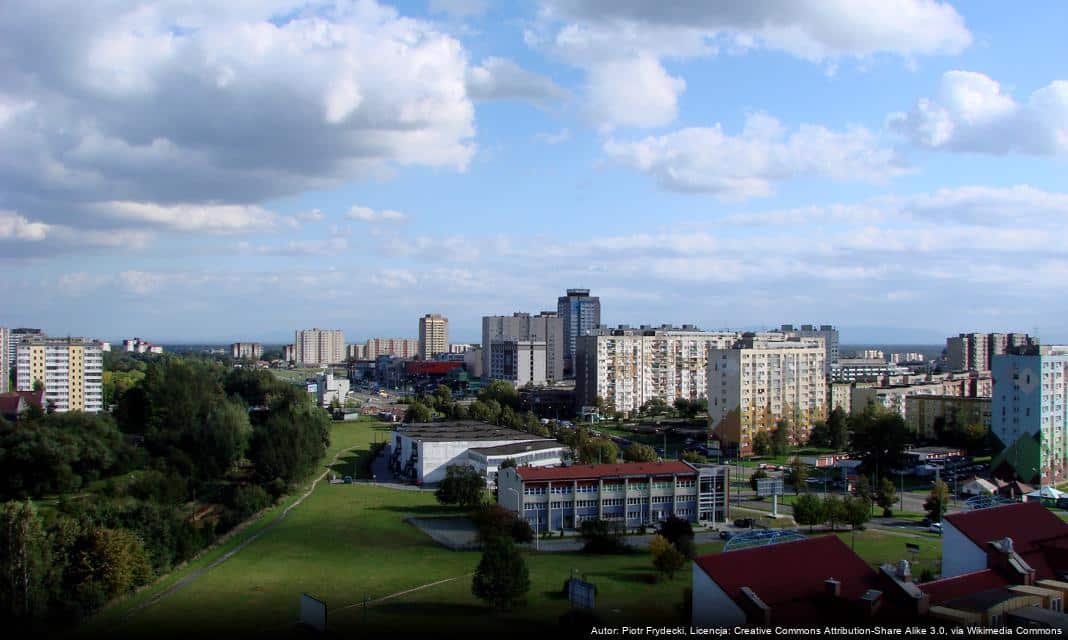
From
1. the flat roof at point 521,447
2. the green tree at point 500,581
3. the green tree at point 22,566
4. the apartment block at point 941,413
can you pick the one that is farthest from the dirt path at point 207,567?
the apartment block at point 941,413

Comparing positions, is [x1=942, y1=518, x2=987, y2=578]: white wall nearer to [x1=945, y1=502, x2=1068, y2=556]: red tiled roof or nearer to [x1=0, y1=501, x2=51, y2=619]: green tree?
[x1=945, y1=502, x2=1068, y2=556]: red tiled roof

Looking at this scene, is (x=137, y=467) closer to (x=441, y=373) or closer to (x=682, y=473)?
(x=682, y=473)

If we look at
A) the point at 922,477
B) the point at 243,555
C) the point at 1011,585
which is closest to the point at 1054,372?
the point at 922,477

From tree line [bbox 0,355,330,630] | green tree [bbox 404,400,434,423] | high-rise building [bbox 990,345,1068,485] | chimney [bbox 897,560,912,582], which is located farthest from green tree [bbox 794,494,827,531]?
green tree [bbox 404,400,434,423]

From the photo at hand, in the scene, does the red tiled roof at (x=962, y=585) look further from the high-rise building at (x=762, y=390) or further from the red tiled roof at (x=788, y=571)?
the high-rise building at (x=762, y=390)

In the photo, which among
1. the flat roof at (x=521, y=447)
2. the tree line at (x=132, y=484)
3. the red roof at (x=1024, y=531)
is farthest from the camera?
the flat roof at (x=521, y=447)

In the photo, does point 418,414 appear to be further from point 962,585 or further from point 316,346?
point 316,346
